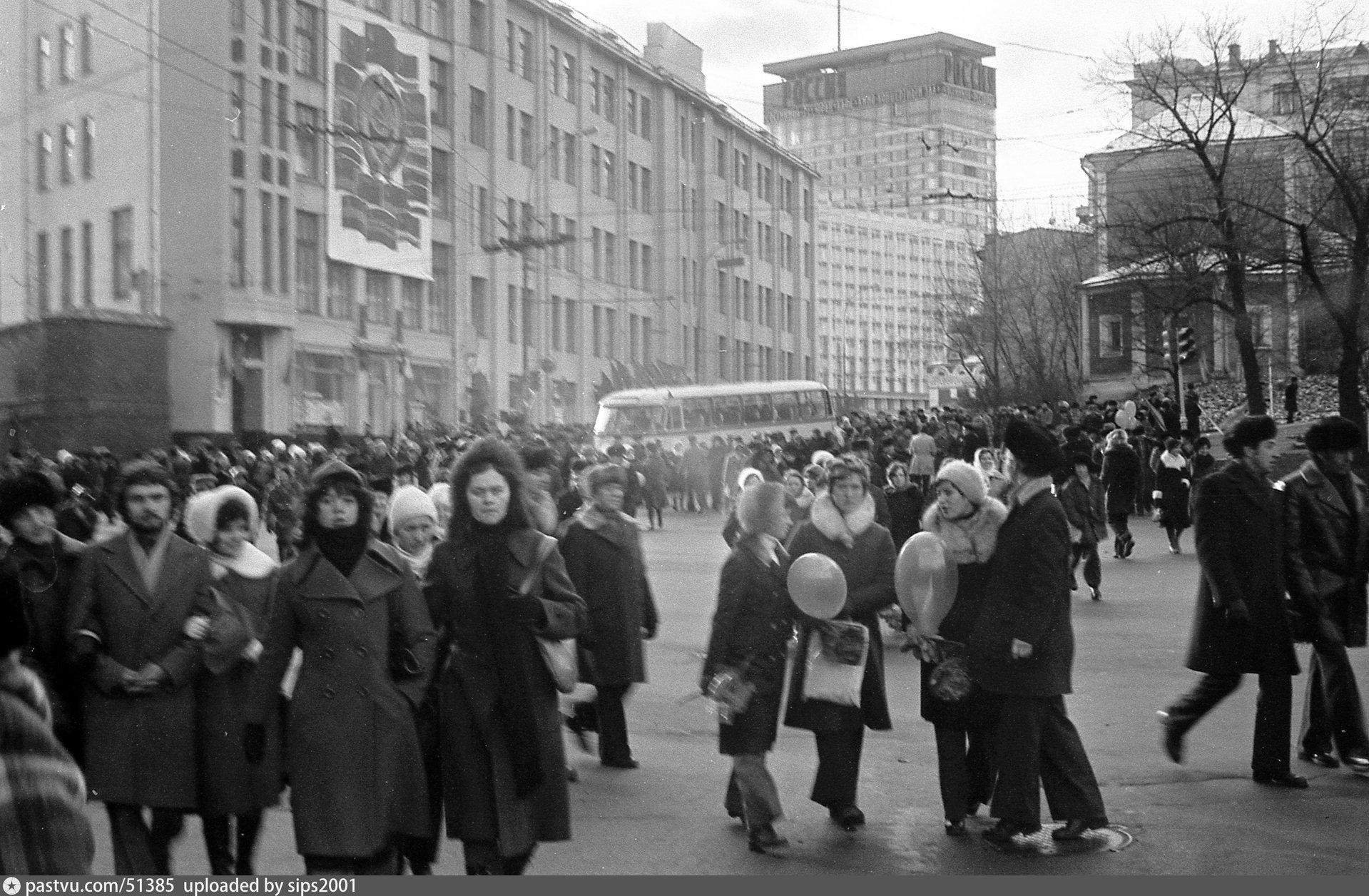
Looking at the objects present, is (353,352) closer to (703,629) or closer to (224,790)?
(703,629)

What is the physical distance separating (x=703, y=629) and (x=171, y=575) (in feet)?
30.1

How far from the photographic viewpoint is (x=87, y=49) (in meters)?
11.7

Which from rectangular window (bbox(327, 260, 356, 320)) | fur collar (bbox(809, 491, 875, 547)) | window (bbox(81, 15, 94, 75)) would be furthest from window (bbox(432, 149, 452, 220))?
fur collar (bbox(809, 491, 875, 547))

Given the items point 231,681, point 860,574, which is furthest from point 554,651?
point 860,574

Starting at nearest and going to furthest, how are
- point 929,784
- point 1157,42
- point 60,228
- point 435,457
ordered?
point 929,784 → point 60,228 → point 435,457 → point 1157,42

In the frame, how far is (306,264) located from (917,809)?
1014 cm

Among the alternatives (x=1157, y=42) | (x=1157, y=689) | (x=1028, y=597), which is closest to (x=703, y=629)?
(x=1157, y=689)

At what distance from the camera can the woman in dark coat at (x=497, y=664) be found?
14.8 feet

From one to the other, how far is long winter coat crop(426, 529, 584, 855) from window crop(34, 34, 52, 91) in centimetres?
850

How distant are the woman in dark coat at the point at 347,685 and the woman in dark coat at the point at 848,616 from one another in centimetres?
204

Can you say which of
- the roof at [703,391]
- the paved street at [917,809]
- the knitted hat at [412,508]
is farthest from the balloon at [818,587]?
the roof at [703,391]

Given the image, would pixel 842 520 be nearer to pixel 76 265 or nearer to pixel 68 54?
pixel 76 265

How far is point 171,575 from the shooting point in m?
4.74

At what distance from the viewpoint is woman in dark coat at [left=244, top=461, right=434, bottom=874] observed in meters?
4.40
